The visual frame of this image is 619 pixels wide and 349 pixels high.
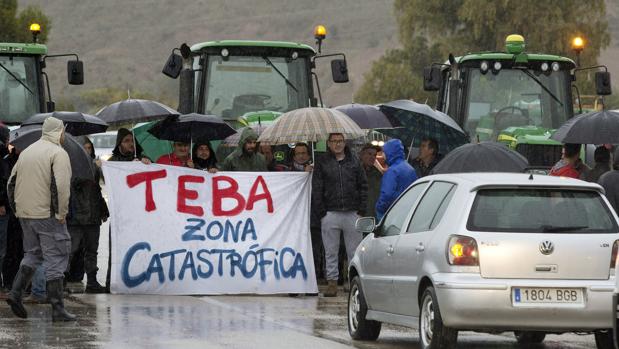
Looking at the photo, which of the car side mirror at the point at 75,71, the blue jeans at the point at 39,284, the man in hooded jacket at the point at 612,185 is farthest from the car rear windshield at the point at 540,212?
the car side mirror at the point at 75,71

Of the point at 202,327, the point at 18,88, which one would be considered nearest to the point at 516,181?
the point at 202,327

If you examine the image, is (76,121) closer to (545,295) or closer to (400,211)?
A: (400,211)

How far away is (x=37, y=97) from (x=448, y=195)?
1396 cm

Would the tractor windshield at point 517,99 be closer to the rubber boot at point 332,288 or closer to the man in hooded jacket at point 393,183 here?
the man in hooded jacket at point 393,183

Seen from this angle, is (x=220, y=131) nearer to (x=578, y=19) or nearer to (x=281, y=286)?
(x=281, y=286)

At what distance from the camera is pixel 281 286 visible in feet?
60.5

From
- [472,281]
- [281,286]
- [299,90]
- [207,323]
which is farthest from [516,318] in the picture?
[299,90]

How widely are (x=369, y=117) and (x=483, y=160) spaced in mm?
5749

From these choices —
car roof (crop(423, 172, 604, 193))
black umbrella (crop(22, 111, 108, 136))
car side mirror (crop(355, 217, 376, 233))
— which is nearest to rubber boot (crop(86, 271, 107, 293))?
black umbrella (crop(22, 111, 108, 136))

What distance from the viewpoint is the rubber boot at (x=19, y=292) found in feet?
49.3

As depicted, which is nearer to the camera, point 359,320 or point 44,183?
point 359,320

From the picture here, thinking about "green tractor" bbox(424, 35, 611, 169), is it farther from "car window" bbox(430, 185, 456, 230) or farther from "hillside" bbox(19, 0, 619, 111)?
"hillside" bbox(19, 0, 619, 111)

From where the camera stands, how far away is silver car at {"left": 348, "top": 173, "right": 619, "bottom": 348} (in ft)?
38.4

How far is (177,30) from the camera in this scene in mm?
147125
